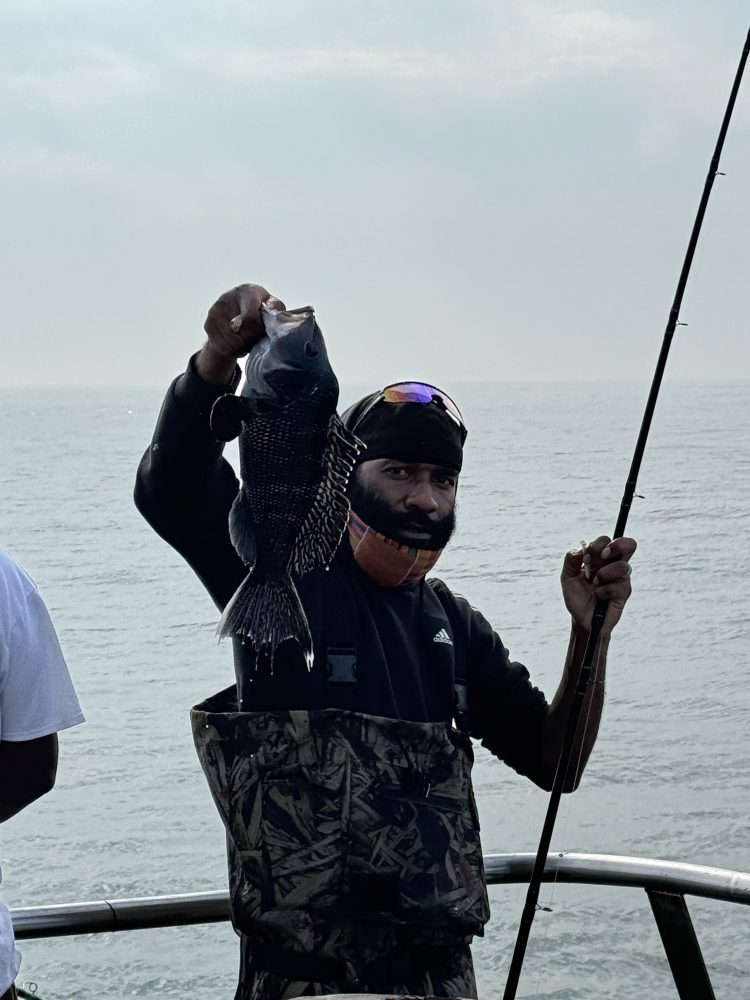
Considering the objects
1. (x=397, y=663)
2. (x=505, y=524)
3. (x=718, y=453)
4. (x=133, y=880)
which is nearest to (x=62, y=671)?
(x=397, y=663)

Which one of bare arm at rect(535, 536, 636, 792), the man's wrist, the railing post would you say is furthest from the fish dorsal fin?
the railing post

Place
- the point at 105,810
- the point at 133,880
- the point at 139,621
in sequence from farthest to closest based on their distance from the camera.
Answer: the point at 139,621
the point at 105,810
the point at 133,880

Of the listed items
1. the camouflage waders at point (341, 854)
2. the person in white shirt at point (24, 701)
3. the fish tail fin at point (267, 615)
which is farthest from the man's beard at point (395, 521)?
the person in white shirt at point (24, 701)

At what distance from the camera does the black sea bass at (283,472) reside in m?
2.40

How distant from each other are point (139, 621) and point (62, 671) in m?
26.0

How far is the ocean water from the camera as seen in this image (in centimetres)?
1353

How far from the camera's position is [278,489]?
2.51 metres

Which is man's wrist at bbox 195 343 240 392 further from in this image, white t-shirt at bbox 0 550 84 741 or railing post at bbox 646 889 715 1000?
railing post at bbox 646 889 715 1000

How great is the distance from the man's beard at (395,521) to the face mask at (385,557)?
10 millimetres

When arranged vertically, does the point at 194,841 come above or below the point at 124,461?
below

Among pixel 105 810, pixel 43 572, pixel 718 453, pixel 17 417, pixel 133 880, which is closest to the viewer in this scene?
pixel 133 880

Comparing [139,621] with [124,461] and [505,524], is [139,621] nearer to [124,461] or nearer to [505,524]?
[505,524]

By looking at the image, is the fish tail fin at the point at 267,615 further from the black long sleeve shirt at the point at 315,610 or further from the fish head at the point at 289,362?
the fish head at the point at 289,362

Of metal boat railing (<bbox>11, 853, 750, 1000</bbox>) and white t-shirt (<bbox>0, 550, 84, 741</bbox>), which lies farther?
metal boat railing (<bbox>11, 853, 750, 1000</bbox>)
